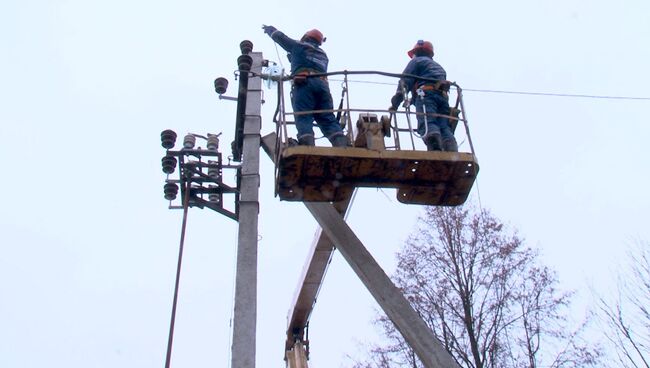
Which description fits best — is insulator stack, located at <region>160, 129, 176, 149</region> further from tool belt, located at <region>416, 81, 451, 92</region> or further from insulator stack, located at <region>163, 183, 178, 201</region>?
tool belt, located at <region>416, 81, 451, 92</region>

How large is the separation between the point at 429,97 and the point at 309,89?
1.23 m

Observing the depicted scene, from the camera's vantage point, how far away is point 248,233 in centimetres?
627

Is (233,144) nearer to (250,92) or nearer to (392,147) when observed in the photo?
(250,92)

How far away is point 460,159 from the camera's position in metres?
6.27

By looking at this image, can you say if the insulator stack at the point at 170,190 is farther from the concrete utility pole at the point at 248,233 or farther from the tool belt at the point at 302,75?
the tool belt at the point at 302,75

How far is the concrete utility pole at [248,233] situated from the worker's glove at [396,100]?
1386 mm

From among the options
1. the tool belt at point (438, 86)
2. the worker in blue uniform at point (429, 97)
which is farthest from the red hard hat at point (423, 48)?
the tool belt at point (438, 86)

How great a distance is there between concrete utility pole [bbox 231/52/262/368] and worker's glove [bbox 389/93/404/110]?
4.55 feet

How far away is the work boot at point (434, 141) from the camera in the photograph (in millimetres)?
6609

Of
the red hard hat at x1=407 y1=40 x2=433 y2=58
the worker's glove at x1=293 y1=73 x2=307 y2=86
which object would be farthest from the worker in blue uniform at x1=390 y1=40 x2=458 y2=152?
the worker's glove at x1=293 y1=73 x2=307 y2=86

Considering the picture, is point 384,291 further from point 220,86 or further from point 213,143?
point 220,86

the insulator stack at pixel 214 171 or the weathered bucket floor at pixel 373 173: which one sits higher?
the insulator stack at pixel 214 171

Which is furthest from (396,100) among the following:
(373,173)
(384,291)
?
(384,291)

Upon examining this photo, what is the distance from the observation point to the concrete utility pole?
561cm
